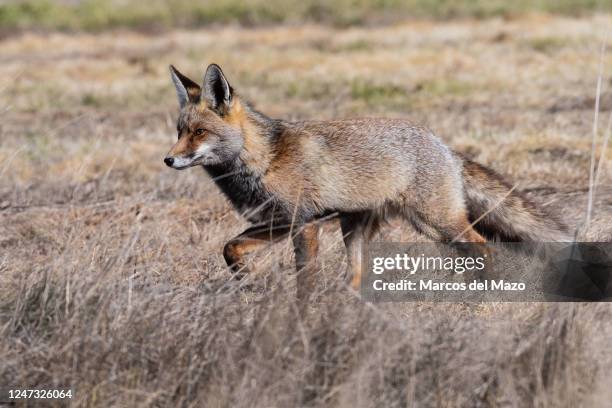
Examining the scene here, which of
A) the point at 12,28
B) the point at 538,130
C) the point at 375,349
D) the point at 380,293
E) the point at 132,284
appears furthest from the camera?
the point at 12,28

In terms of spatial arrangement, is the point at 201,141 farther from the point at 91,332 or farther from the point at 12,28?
the point at 12,28

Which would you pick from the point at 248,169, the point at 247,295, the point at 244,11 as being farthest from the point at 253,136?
the point at 244,11

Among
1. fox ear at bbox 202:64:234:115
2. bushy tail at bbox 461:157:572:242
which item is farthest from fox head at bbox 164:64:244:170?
bushy tail at bbox 461:157:572:242

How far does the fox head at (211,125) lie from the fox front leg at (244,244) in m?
0.56

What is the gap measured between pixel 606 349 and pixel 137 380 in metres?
2.33

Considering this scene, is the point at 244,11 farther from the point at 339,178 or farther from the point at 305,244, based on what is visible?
the point at 305,244

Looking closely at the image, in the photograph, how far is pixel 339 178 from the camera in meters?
6.79

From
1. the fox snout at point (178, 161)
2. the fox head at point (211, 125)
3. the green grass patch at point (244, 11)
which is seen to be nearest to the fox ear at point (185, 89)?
the fox head at point (211, 125)

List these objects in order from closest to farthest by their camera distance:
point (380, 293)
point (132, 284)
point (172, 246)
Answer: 1. point (132, 284)
2. point (380, 293)
3. point (172, 246)

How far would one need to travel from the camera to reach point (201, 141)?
6547mm

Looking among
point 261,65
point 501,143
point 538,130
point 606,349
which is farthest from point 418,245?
point 261,65

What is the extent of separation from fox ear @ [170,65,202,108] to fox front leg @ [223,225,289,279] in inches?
40.4

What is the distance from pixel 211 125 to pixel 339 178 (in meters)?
0.93

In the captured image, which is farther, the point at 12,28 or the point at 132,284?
the point at 12,28
